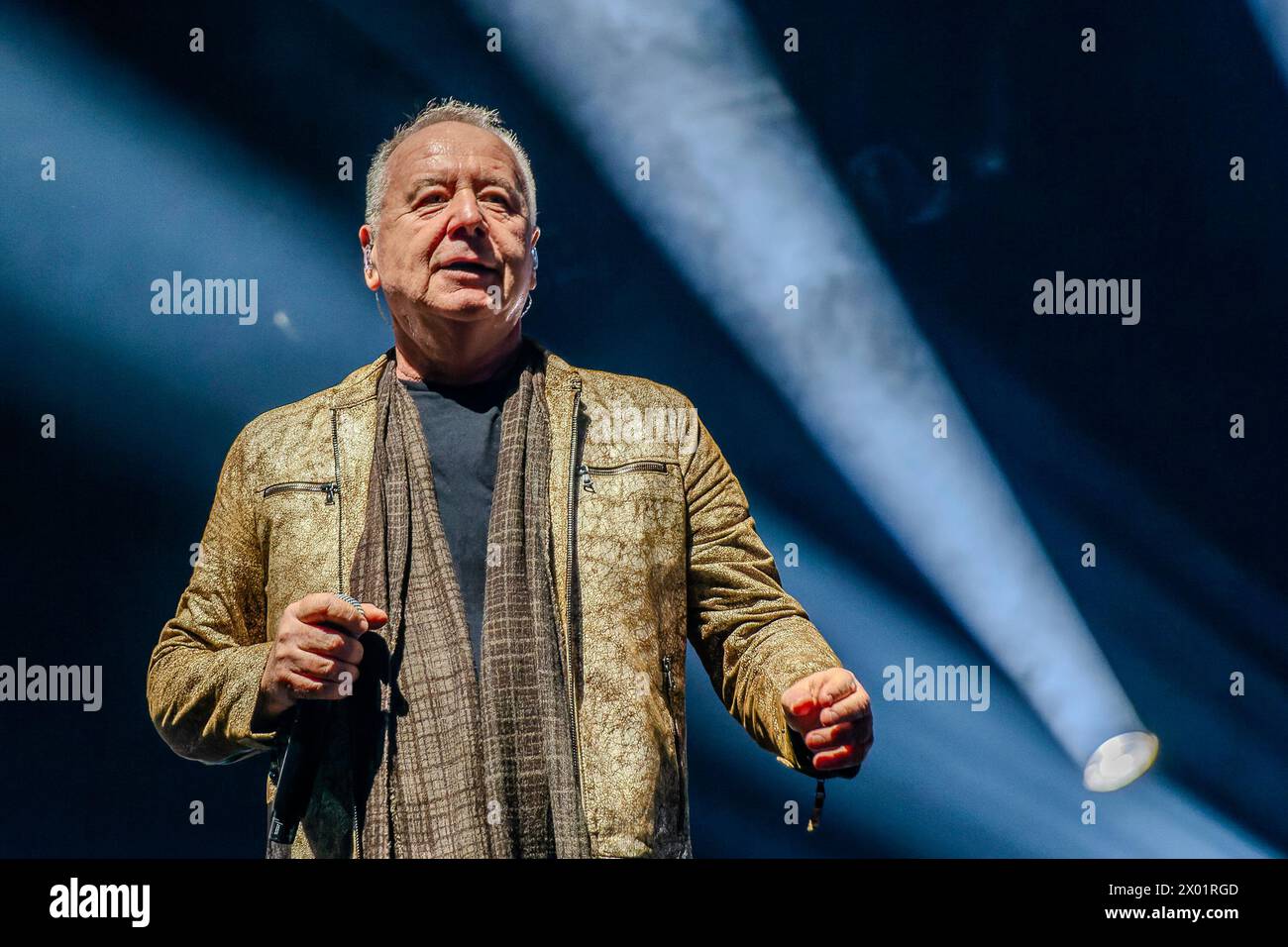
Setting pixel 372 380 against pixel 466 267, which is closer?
pixel 466 267

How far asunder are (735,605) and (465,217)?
2.53 ft

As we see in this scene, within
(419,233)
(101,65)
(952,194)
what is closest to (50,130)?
(101,65)

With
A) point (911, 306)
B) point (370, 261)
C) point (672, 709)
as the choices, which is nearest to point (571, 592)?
point (672, 709)

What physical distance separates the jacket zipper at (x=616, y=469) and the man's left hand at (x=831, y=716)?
0.49 m

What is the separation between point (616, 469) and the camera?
2.40 metres

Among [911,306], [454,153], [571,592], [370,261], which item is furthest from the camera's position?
[911,306]

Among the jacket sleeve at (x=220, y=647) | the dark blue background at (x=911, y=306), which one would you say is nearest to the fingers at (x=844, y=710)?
the jacket sleeve at (x=220, y=647)

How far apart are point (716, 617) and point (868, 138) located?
111 centimetres

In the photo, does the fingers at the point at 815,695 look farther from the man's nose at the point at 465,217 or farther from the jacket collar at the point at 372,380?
the man's nose at the point at 465,217

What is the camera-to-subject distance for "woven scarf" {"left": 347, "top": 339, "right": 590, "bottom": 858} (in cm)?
221

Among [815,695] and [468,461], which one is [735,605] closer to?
[815,695]

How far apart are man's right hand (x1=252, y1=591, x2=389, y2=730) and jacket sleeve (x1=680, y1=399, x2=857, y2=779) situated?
57cm

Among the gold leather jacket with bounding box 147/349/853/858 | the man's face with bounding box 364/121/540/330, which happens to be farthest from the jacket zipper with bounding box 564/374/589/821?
the man's face with bounding box 364/121/540/330

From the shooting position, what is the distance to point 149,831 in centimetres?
297
